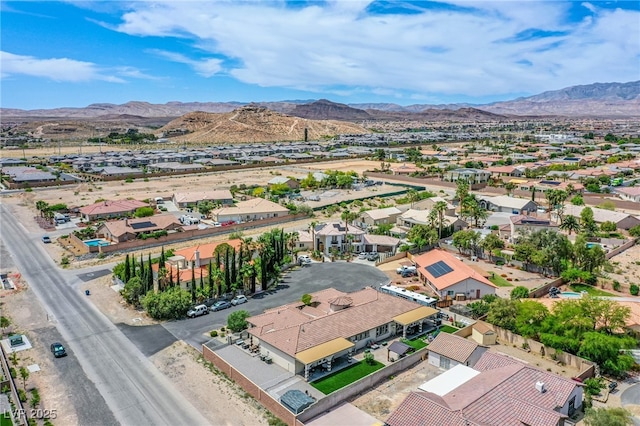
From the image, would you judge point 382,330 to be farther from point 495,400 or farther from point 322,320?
point 495,400

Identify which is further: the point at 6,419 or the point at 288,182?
the point at 288,182

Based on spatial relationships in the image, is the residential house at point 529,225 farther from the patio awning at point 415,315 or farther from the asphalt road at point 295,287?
the patio awning at point 415,315

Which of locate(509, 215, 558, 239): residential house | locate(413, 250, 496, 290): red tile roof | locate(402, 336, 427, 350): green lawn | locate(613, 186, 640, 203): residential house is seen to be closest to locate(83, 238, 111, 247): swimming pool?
locate(413, 250, 496, 290): red tile roof

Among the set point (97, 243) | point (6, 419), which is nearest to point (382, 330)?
point (6, 419)

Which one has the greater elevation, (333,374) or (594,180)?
(594,180)

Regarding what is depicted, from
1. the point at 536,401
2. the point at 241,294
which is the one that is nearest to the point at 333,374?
the point at 536,401

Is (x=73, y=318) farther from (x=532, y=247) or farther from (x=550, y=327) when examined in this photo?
(x=532, y=247)
